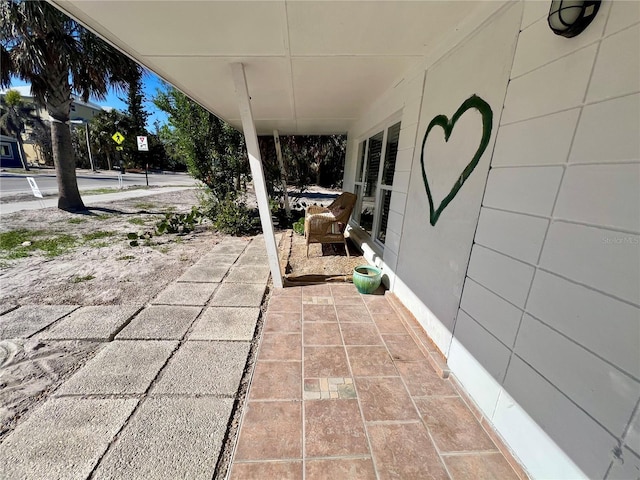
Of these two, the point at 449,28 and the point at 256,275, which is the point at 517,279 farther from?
the point at 256,275

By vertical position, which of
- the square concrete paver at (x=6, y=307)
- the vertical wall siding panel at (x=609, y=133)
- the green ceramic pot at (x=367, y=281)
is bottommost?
the square concrete paver at (x=6, y=307)

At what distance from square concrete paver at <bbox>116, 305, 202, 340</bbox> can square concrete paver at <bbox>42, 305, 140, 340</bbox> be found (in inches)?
3.9

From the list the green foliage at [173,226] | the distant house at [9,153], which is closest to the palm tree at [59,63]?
the green foliage at [173,226]

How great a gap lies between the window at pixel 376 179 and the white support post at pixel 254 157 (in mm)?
1486

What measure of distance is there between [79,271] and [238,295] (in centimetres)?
229

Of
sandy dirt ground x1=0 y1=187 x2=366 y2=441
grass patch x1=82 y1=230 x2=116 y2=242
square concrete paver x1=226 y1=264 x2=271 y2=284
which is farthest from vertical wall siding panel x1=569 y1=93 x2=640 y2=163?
grass patch x1=82 y1=230 x2=116 y2=242

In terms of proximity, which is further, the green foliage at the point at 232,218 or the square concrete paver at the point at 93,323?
the green foliage at the point at 232,218

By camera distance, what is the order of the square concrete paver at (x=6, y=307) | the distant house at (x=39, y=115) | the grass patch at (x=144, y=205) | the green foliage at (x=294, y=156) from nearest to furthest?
the square concrete paver at (x=6, y=307) < the green foliage at (x=294, y=156) < the grass patch at (x=144, y=205) < the distant house at (x=39, y=115)

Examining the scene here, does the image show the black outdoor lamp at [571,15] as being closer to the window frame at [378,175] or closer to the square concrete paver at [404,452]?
the window frame at [378,175]

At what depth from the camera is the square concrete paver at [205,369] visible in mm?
1521

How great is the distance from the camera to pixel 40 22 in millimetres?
4492

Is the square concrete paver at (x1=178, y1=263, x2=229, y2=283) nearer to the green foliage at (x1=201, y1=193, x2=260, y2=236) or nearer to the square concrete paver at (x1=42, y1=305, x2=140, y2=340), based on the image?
the square concrete paver at (x1=42, y1=305, x2=140, y2=340)

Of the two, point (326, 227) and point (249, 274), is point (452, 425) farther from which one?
point (326, 227)

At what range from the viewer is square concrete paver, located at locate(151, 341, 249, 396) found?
59.9 inches
